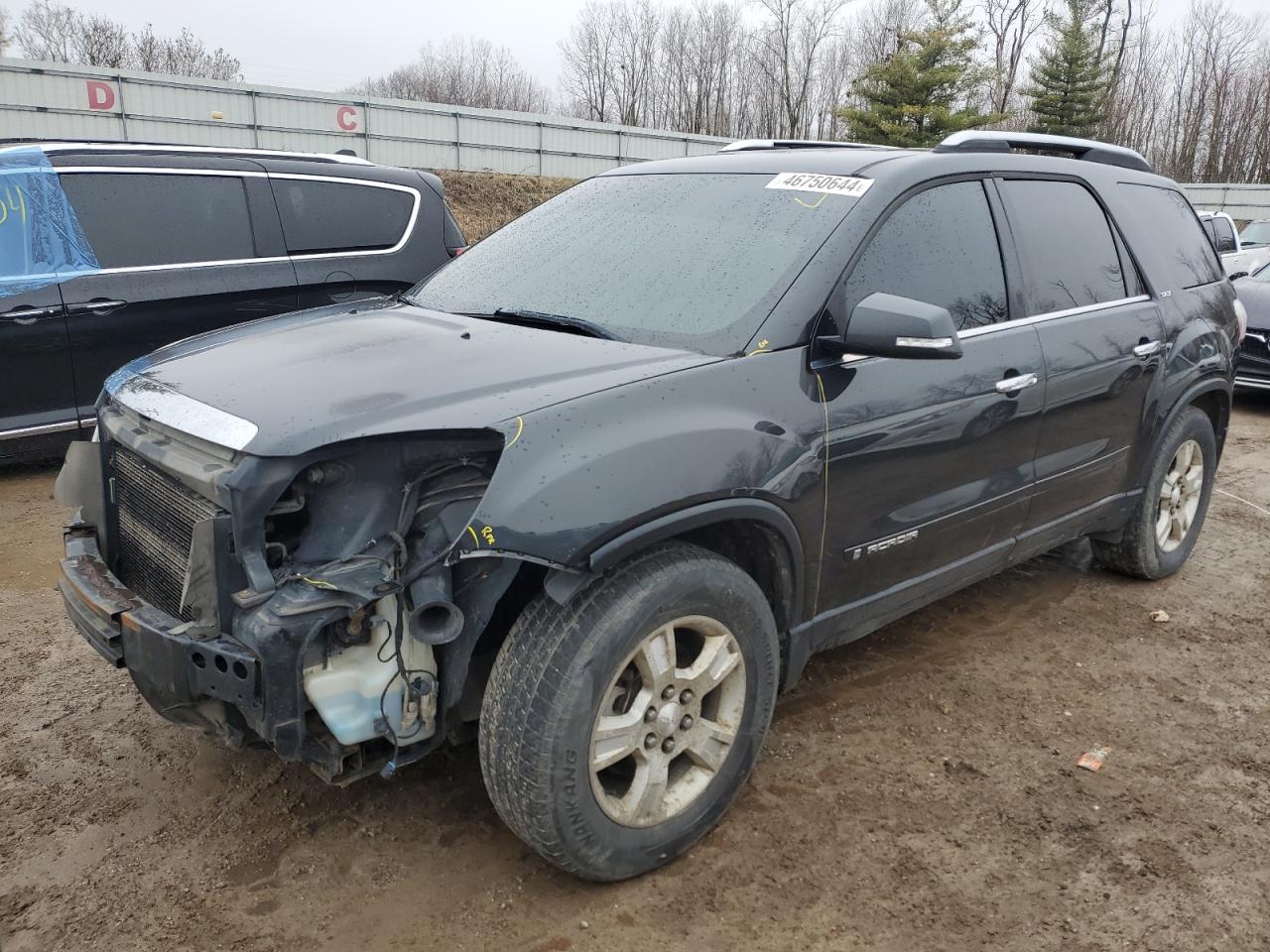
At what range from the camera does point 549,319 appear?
9.96 feet

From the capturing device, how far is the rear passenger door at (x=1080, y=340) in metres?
3.59

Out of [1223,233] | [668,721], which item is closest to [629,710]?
[668,721]

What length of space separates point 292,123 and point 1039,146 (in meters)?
23.2

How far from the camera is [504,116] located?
1038 inches

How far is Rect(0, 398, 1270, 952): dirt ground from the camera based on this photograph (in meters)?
2.43

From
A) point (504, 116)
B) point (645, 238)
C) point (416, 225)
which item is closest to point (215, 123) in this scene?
point (504, 116)

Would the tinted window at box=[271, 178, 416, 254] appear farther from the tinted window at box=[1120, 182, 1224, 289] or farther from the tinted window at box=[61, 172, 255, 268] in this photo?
the tinted window at box=[1120, 182, 1224, 289]

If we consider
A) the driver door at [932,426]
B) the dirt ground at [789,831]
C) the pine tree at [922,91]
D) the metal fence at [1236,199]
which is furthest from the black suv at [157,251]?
the metal fence at [1236,199]

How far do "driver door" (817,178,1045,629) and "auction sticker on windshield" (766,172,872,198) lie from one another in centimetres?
14

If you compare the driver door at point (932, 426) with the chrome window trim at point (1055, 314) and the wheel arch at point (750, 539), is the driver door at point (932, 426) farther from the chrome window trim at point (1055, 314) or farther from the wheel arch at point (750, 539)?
the wheel arch at point (750, 539)

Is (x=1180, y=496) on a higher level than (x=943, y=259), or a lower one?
lower

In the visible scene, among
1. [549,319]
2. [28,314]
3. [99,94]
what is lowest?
[28,314]

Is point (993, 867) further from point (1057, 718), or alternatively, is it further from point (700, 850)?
point (1057, 718)

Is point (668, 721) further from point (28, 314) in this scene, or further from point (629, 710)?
point (28, 314)
